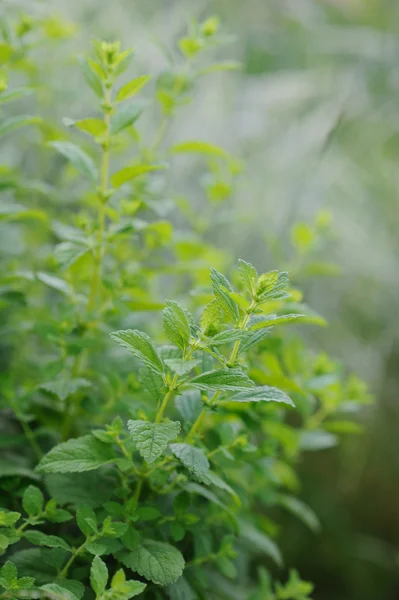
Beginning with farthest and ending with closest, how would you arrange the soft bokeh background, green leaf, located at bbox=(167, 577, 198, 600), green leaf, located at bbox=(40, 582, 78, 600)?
the soft bokeh background → green leaf, located at bbox=(167, 577, 198, 600) → green leaf, located at bbox=(40, 582, 78, 600)

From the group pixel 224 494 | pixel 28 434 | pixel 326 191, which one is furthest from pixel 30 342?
pixel 326 191

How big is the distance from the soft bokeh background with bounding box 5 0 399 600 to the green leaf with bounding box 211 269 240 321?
88cm

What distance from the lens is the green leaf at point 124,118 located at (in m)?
0.55

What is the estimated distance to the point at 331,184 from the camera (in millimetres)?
1449

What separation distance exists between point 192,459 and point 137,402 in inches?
4.7

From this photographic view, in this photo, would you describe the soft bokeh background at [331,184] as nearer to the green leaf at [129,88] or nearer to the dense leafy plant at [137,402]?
the dense leafy plant at [137,402]

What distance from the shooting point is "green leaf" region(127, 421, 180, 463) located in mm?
424

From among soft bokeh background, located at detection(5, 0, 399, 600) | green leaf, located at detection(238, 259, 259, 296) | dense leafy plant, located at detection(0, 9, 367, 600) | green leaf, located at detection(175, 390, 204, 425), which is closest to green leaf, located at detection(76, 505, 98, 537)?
dense leafy plant, located at detection(0, 9, 367, 600)

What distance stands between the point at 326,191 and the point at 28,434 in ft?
3.45

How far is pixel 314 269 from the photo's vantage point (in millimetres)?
807

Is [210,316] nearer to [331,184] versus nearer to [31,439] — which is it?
[31,439]

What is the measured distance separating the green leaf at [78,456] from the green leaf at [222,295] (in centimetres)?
15

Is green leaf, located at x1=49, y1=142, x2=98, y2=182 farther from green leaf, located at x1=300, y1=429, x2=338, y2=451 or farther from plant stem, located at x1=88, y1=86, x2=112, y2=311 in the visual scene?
green leaf, located at x1=300, y1=429, x2=338, y2=451

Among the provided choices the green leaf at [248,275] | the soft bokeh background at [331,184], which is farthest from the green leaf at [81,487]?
the soft bokeh background at [331,184]
